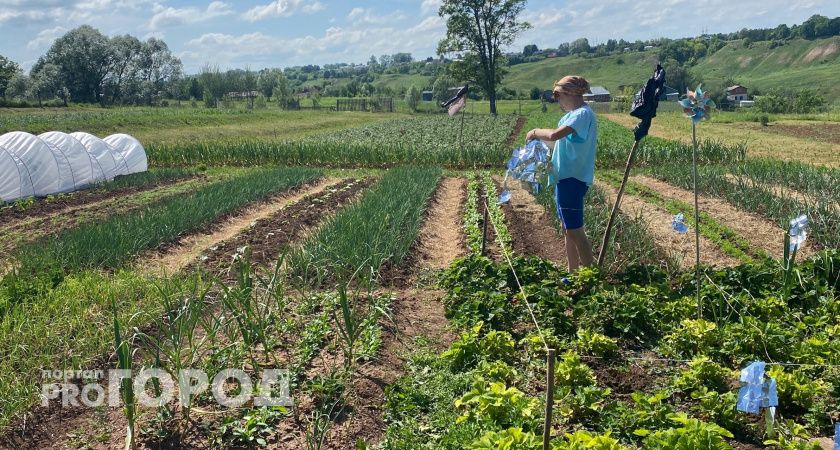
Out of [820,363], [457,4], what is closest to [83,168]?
[820,363]

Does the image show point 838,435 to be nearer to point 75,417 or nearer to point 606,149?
point 75,417

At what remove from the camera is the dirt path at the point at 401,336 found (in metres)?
3.09

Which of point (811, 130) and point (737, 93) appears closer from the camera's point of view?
point (811, 130)

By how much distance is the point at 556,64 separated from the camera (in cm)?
9512

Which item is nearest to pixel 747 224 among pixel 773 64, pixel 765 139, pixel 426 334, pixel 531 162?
pixel 531 162

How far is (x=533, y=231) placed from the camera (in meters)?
7.73

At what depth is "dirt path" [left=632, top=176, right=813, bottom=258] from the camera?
700cm

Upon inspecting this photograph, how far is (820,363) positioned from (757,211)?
5.67 m

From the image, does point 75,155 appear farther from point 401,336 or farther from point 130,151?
point 401,336

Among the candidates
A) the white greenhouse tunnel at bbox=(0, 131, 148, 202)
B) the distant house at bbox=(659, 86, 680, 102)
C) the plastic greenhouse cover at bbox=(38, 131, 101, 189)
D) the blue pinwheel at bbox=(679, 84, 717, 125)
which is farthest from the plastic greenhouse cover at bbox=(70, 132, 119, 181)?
the blue pinwheel at bbox=(679, 84, 717, 125)

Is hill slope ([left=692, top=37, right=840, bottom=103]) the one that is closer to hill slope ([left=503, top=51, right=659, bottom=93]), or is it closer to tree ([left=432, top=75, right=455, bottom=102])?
hill slope ([left=503, top=51, right=659, bottom=93])

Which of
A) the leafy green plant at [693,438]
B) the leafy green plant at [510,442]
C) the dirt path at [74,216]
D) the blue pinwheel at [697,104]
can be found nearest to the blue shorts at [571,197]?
the blue pinwheel at [697,104]

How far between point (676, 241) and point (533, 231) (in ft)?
5.60

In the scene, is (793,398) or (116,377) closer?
(793,398)
